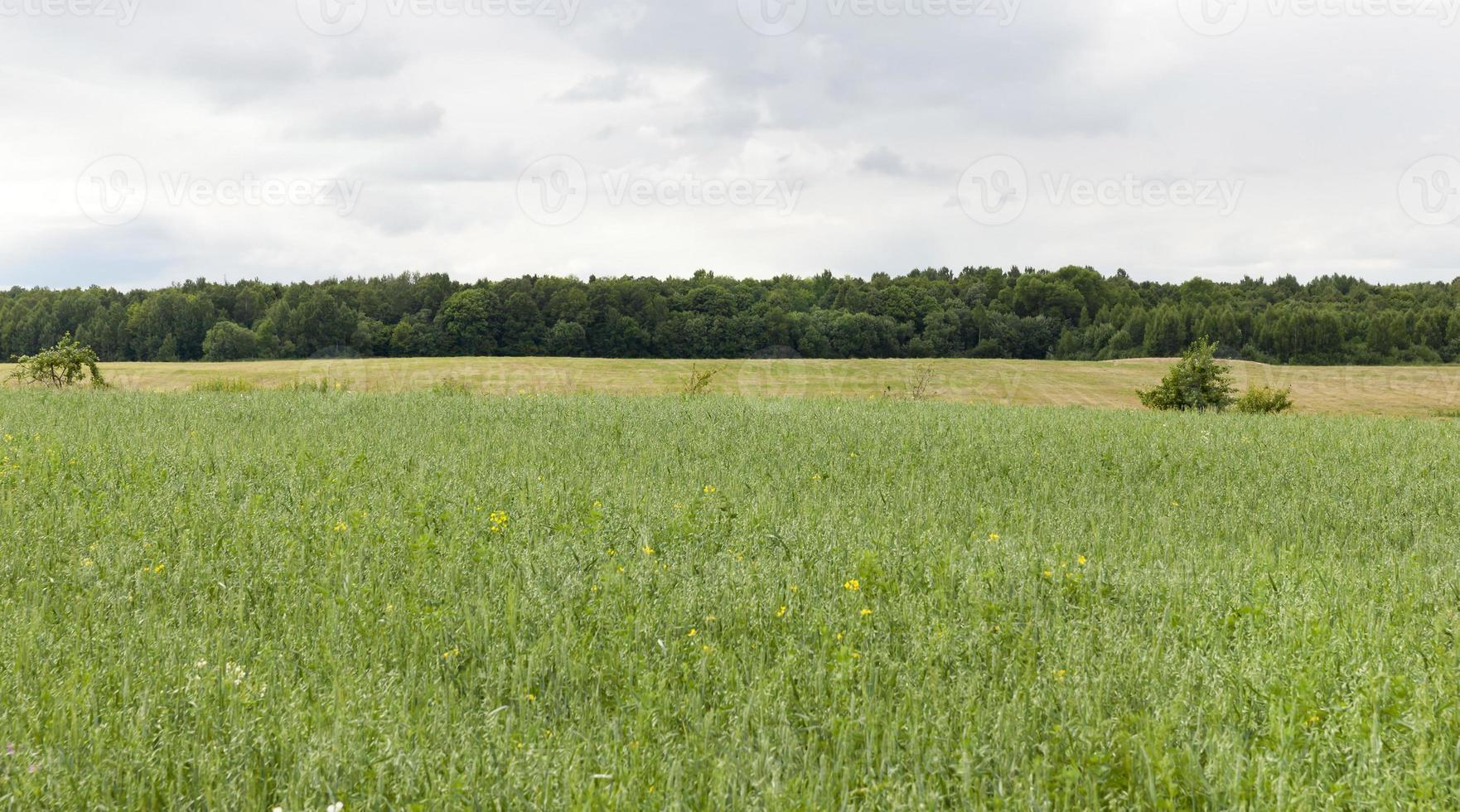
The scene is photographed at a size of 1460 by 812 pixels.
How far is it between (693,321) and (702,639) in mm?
84589

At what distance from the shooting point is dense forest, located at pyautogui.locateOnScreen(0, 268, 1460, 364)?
83.1 meters

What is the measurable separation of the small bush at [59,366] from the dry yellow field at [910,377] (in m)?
20.1

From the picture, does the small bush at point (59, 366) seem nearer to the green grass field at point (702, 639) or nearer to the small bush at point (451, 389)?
the small bush at point (451, 389)

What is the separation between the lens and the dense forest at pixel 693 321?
83.1 metres

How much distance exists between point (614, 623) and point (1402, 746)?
3334 millimetres

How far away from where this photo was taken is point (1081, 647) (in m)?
4.05

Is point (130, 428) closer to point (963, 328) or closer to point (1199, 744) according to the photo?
point (1199, 744)

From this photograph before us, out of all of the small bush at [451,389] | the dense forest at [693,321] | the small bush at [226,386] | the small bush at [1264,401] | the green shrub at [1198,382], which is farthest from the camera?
the dense forest at [693,321]

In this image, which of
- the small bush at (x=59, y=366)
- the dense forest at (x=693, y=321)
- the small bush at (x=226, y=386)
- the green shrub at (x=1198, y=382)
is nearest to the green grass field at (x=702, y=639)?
the small bush at (x=226, y=386)

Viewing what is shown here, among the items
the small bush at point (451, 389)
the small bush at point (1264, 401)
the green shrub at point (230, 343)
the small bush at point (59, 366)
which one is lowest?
the small bush at point (1264, 401)

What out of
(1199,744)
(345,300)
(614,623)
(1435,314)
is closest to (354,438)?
(614,623)

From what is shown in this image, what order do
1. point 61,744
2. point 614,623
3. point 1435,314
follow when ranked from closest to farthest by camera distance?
1. point 61,744
2. point 614,623
3. point 1435,314

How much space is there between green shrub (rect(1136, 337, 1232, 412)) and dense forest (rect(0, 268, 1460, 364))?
53.8 meters

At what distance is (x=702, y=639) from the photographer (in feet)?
14.1
